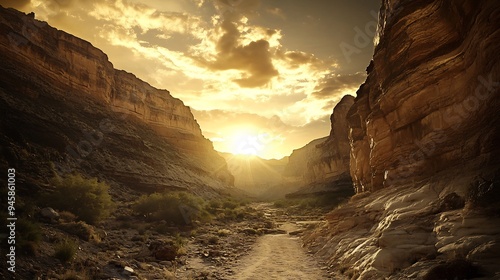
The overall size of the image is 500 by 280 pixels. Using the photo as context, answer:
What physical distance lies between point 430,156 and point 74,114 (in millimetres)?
48520

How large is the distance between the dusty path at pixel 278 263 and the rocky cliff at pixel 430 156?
3.53ft

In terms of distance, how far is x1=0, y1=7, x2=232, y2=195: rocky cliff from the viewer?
29.5 metres

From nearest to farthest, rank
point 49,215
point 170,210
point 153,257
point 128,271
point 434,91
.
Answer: point 128,271 → point 153,257 → point 49,215 → point 434,91 → point 170,210

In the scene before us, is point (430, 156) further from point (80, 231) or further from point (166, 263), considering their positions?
point (80, 231)

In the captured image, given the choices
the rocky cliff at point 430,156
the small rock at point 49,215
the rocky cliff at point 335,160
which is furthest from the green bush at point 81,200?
the rocky cliff at point 335,160

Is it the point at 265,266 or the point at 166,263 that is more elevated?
the point at 166,263

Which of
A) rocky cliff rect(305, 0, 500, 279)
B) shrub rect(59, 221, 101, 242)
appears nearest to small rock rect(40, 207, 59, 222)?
shrub rect(59, 221, 101, 242)

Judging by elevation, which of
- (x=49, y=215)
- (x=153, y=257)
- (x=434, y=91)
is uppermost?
(x=434, y=91)

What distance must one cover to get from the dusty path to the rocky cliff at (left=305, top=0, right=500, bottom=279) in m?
1.08

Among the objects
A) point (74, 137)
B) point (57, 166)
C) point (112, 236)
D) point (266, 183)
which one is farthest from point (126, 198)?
point (266, 183)

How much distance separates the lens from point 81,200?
17.4 meters

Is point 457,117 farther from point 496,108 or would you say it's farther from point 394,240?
point 394,240

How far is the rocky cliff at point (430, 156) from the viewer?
7.98m

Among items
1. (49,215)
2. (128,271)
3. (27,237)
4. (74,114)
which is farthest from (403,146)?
(74,114)
